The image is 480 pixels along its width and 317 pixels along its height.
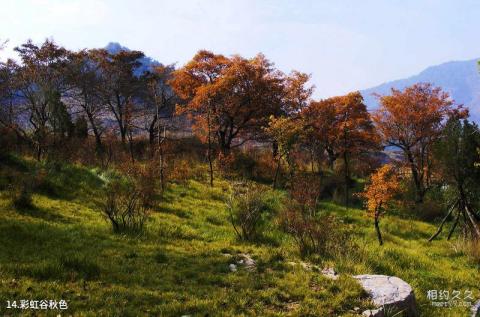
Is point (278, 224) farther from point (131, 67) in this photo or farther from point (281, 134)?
point (131, 67)

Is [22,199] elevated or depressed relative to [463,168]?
depressed

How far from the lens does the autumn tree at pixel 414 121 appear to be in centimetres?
2825

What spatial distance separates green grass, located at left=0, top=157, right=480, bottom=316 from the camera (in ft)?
21.1

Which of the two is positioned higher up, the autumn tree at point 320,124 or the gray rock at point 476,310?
the autumn tree at point 320,124

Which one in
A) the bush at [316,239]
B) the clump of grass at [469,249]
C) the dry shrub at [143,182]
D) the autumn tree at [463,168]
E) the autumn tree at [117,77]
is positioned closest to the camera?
the bush at [316,239]

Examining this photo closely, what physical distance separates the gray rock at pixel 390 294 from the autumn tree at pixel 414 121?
845 inches

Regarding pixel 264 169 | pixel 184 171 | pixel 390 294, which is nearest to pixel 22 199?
pixel 390 294

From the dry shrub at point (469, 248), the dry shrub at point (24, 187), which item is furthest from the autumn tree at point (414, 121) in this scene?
the dry shrub at point (24, 187)

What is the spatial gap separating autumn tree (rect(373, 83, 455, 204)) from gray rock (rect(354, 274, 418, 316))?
21.5m

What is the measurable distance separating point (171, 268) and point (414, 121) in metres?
24.9

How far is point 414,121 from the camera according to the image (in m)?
28.4

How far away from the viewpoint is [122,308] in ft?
19.5

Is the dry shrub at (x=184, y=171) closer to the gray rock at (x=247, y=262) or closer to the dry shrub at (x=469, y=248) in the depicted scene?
the gray rock at (x=247, y=262)

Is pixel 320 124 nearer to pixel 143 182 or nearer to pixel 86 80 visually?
pixel 143 182
